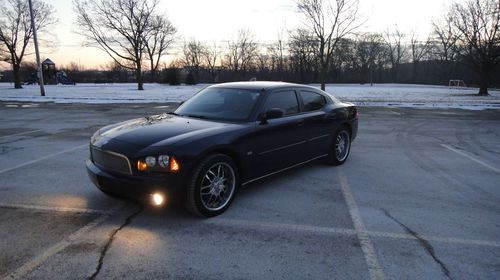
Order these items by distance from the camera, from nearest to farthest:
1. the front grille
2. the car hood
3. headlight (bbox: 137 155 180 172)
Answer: headlight (bbox: 137 155 180 172)
the front grille
the car hood

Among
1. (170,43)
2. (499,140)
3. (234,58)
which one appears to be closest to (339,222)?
(499,140)

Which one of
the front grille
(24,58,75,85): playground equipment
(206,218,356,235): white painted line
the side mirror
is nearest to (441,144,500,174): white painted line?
(206,218,356,235): white painted line

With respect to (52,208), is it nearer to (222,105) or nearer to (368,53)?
(222,105)

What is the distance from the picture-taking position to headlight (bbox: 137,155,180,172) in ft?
11.8

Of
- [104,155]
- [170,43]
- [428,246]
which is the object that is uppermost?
[170,43]

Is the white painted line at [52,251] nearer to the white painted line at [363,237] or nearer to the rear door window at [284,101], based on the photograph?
the rear door window at [284,101]

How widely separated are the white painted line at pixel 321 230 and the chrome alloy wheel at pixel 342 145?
8.77 feet

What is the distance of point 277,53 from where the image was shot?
205 ft

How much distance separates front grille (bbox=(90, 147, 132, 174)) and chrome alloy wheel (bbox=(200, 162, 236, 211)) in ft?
2.65

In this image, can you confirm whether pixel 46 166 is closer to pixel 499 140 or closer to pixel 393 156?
pixel 393 156

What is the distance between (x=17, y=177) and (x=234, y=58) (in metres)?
61.9

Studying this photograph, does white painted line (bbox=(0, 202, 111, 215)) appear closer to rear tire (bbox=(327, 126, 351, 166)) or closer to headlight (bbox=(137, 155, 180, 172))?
headlight (bbox=(137, 155, 180, 172))

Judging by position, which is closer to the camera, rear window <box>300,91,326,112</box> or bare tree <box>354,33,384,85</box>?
rear window <box>300,91,326,112</box>

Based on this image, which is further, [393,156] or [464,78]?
[464,78]
